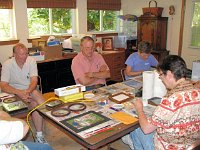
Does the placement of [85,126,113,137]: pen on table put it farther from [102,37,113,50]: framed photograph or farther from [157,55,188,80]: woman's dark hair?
[102,37,113,50]: framed photograph

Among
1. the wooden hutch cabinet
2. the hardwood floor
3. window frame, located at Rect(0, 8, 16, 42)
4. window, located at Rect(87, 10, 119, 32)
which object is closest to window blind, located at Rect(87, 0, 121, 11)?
window, located at Rect(87, 10, 119, 32)

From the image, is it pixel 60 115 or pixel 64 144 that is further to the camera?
pixel 64 144

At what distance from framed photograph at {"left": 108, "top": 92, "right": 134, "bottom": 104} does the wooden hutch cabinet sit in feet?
9.01

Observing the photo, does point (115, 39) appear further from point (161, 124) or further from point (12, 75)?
point (161, 124)

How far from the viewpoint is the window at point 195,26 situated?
13.9ft

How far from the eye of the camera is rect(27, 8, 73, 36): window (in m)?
4.37

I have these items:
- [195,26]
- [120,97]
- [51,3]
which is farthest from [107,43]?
[120,97]

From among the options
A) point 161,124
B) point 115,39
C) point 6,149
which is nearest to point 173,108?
point 161,124

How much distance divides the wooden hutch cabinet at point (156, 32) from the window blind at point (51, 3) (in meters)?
1.47

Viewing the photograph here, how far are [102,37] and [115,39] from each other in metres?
0.31

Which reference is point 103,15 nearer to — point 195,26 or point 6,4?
point 195,26

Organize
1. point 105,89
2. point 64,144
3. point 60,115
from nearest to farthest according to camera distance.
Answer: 1. point 60,115
2. point 105,89
3. point 64,144

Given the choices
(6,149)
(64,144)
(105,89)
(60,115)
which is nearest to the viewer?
(6,149)

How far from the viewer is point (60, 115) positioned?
64.4 inches
